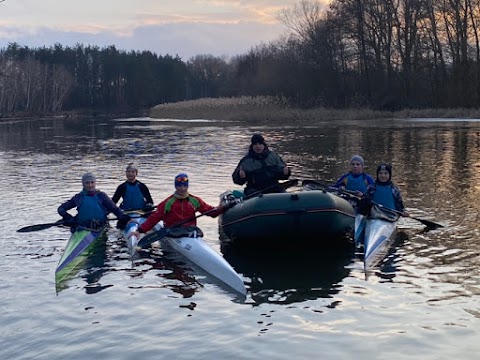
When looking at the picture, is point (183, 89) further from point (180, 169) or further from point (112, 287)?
point (112, 287)

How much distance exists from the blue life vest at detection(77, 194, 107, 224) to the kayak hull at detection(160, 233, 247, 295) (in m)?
1.26

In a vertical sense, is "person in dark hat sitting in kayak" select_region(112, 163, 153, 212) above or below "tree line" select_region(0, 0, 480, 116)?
below

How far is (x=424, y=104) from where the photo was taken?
1703 inches

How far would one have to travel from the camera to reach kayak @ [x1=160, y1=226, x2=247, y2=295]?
22.9 feet

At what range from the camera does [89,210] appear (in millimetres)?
9375

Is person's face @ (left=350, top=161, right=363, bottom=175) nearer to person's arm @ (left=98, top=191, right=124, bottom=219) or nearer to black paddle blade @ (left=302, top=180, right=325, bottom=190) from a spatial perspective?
black paddle blade @ (left=302, top=180, right=325, bottom=190)

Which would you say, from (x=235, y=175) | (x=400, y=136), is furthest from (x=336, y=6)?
(x=235, y=175)

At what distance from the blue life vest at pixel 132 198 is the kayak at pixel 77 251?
86 centimetres

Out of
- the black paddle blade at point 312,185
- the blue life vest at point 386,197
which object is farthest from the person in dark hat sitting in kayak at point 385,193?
the black paddle blade at point 312,185

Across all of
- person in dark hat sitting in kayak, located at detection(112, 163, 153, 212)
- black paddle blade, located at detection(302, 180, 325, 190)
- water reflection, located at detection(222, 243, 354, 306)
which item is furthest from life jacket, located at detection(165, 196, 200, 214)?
black paddle blade, located at detection(302, 180, 325, 190)

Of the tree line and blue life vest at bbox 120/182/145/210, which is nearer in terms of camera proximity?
blue life vest at bbox 120/182/145/210

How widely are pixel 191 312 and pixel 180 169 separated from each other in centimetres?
1226

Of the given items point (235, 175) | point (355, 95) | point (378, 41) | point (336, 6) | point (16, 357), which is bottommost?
point (16, 357)

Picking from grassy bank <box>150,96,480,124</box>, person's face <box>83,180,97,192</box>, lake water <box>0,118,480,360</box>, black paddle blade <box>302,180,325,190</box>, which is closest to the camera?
lake water <box>0,118,480,360</box>
